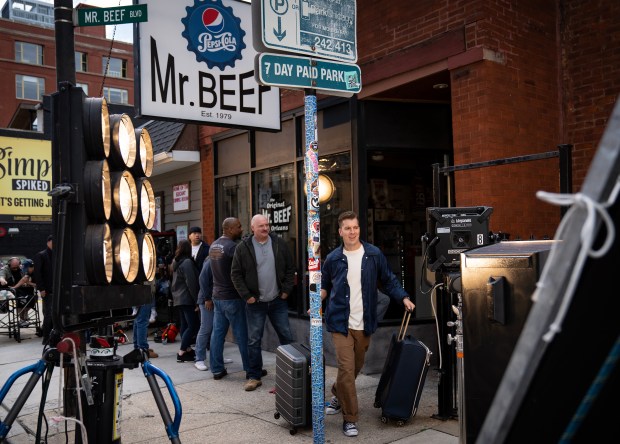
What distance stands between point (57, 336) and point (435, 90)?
18.3 feet

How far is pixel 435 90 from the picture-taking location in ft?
24.4

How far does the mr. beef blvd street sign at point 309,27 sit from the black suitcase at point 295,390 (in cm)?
272

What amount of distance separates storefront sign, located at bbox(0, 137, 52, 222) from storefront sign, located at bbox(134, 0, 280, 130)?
11055 millimetres

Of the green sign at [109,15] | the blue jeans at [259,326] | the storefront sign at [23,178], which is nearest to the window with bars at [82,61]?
the storefront sign at [23,178]

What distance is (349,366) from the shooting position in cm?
523

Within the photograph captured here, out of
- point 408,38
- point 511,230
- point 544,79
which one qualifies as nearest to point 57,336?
point 511,230

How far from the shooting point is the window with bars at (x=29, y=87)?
1998 inches

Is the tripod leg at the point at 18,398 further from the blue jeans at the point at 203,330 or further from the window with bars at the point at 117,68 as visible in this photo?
the window with bars at the point at 117,68

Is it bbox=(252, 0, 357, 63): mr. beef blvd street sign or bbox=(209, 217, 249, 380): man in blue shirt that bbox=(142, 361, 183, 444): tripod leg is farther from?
bbox=(209, 217, 249, 380): man in blue shirt

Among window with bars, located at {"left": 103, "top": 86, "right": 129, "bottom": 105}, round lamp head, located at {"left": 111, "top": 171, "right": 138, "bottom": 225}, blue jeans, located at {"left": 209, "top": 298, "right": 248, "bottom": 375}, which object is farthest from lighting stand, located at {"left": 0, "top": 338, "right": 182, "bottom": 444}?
window with bars, located at {"left": 103, "top": 86, "right": 129, "bottom": 105}

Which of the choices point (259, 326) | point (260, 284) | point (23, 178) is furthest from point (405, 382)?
point (23, 178)

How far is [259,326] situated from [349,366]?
192 centimetres

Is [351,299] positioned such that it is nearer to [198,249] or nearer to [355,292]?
[355,292]

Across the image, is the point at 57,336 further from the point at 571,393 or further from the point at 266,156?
the point at 266,156
